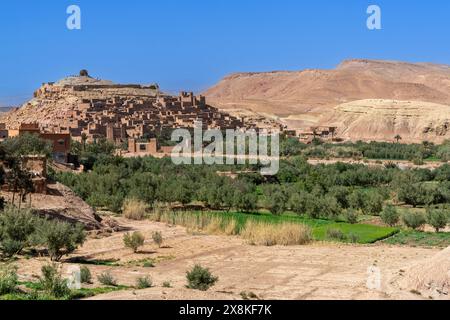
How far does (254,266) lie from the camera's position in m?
18.0

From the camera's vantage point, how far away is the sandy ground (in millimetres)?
13633

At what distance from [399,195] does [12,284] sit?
28.2m

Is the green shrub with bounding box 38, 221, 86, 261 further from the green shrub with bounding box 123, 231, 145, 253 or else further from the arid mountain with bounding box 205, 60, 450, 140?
the arid mountain with bounding box 205, 60, 450, 140

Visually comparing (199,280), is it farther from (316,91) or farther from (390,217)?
(316,91)

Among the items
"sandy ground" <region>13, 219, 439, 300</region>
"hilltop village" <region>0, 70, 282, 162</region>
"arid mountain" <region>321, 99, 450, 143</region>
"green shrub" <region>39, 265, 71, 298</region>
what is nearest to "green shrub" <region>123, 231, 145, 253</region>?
"sandy ground" <region>13, 219, 439, 300</region>

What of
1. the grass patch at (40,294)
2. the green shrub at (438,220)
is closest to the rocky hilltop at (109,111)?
the green shrub at (438,220)

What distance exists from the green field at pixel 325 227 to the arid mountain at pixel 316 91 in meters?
59.8

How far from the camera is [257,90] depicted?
7052 inches

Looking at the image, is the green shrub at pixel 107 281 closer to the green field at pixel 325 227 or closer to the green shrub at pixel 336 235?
the green field at pixel 325 227

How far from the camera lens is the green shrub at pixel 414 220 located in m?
27.6

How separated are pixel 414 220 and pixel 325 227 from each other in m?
3.60
